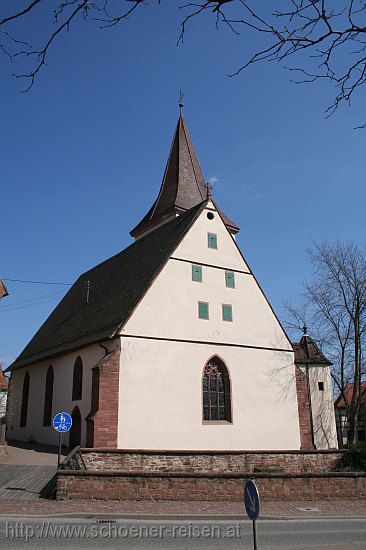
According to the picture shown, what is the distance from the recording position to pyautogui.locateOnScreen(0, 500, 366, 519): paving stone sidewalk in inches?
474

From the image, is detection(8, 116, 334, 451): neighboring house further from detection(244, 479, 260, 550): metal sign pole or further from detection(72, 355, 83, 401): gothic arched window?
detection(244, 479, 260, 550): metal sign pole

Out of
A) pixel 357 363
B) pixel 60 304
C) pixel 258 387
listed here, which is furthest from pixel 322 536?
pixel 60 304

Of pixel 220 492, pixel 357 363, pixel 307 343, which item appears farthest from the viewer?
pixel 307 343

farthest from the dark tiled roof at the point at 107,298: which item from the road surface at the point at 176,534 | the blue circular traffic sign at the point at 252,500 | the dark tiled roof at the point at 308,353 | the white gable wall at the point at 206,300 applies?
the blue circular traffic sign at the point at 252,500

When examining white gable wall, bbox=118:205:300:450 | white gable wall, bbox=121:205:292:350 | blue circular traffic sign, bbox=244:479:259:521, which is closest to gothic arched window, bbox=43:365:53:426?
white gable wall, bbox=118:205:300:450

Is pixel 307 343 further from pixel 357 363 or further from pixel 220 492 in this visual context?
pixel 220 492

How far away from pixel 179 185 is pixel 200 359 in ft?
59.3

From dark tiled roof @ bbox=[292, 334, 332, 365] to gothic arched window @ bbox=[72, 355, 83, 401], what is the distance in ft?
50.9

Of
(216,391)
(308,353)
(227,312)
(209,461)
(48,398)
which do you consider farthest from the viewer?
(308,353)

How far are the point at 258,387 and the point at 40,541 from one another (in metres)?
15.7

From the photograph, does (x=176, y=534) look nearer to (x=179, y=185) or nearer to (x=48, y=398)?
(x=48, y=398)

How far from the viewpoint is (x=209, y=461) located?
17547 millimetres

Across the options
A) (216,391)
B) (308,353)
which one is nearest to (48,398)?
(216,391)

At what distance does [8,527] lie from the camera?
32.7 ft
